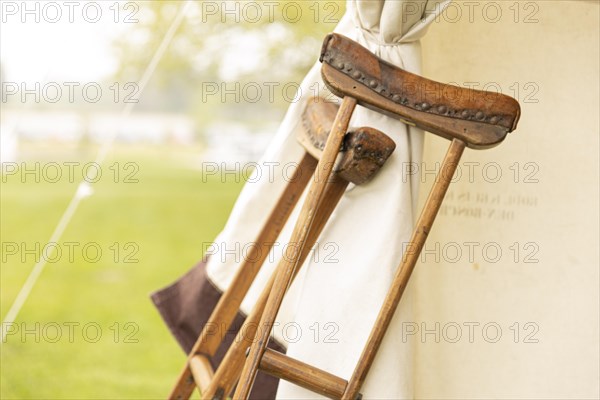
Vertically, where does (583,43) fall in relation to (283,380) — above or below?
above

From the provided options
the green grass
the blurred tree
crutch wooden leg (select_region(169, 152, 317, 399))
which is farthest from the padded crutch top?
the green grass

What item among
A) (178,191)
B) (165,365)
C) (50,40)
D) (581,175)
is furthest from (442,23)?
(178,191)

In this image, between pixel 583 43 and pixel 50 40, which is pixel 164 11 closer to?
pixel 50 40

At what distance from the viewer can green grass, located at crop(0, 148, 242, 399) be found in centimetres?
397

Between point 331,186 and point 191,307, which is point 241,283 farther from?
point 331,186

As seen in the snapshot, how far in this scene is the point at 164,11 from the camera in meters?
4.03

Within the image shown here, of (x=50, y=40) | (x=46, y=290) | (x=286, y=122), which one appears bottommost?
(x=46, y=290)

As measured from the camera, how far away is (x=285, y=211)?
1504mm

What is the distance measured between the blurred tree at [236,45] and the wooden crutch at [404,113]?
7.99 feet

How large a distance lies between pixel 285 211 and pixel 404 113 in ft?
1.33

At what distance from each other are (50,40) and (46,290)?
3.29m

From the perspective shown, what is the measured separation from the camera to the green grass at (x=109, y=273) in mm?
3975

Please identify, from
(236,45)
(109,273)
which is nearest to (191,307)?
(236,45)

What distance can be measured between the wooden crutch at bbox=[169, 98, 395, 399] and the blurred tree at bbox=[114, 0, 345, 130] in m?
2.22
